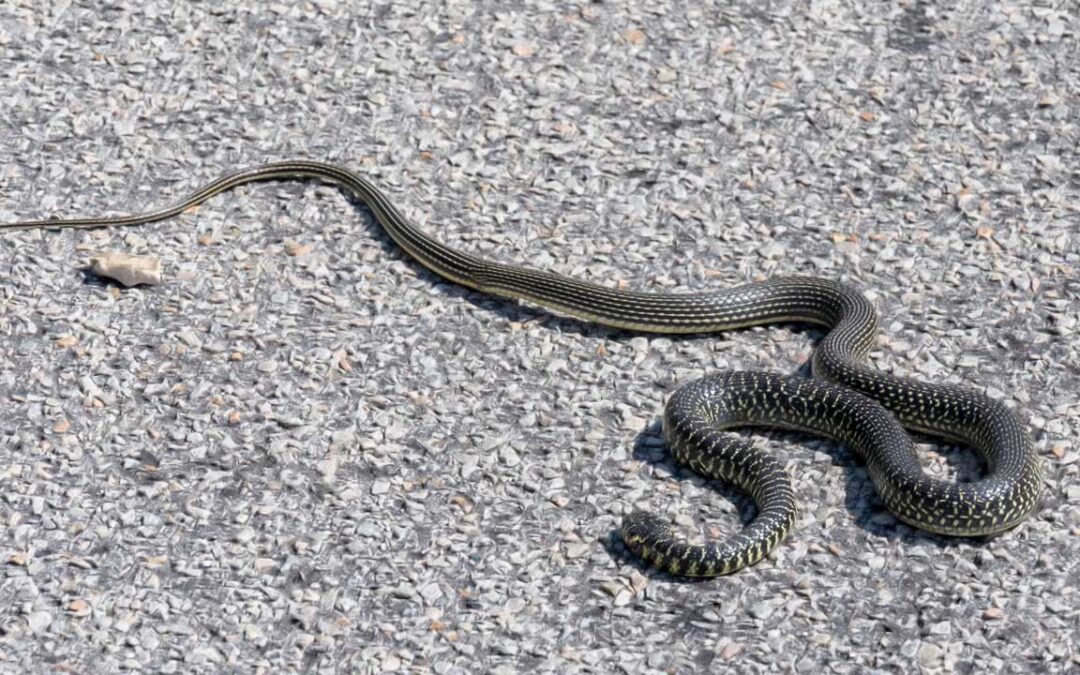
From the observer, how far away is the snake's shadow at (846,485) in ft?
38.6

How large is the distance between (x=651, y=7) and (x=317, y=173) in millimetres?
4671

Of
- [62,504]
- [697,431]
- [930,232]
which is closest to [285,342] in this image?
[62,504]

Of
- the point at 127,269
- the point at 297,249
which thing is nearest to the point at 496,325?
the point at 297,249

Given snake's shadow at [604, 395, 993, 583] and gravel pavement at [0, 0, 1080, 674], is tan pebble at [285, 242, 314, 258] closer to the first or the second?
gravel pavement at [0, 0, 1080, 674]

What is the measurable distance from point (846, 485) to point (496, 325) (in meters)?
3.61

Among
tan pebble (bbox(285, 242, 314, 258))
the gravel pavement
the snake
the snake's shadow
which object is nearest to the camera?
the gravel pavement

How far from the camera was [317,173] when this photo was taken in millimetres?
15875

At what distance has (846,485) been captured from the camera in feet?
40.8

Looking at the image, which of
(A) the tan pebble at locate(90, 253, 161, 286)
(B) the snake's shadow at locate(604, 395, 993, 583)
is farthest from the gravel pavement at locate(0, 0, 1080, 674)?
(A) the tan pebble at locate(90, 253, 161, 286)

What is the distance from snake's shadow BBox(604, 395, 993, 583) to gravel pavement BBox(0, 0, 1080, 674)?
34 millimetres

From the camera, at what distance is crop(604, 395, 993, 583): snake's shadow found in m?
11.8

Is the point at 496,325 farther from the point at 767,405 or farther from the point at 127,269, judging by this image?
the point at 127,269

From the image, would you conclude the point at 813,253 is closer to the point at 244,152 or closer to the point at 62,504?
the point at 244,152

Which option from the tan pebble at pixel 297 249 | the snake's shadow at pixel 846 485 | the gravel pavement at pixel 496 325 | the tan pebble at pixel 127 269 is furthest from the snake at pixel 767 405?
the tan pebble at pixel 127 269
